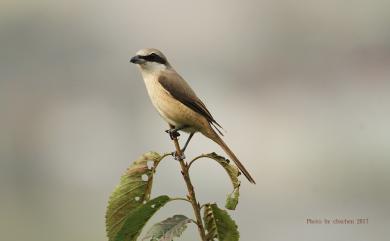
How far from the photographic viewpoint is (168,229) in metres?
3.15

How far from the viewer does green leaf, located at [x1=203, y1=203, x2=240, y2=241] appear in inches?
124

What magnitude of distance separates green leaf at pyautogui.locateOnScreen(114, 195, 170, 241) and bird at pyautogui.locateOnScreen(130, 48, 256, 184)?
234 centimetres

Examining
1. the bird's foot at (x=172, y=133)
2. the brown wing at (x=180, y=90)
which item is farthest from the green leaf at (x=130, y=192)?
the brown wing at (x=180, y=90)

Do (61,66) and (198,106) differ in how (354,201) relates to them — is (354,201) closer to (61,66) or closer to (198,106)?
(198,106)

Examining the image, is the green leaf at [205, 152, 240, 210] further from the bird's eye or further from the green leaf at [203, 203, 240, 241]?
the bird's eye

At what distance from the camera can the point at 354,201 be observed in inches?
785

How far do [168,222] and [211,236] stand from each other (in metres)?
0.17

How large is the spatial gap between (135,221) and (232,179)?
0.49 metres

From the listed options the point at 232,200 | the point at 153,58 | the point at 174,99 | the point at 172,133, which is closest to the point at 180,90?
the point at 174,99

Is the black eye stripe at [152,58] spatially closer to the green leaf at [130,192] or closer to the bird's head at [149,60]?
the bird's head at [149,60]

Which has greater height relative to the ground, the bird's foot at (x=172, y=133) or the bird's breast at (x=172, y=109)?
the bird's breast at (x=172, y=109)

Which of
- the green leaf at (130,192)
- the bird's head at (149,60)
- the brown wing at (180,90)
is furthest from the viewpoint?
the bird's head at (149,60)

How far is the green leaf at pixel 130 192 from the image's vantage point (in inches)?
126

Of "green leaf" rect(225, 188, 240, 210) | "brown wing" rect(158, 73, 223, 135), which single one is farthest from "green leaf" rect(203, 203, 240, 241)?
"brown wing" rect(158, 73, 223, 135)
